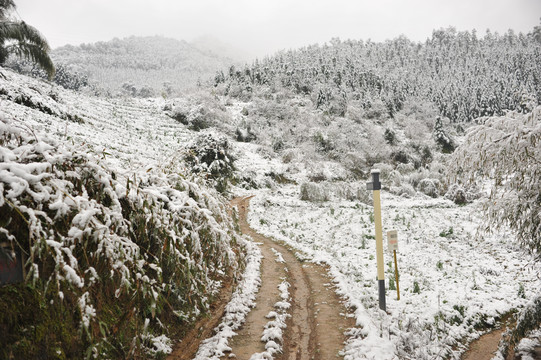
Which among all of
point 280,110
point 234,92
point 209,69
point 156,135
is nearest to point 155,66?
point 209,69

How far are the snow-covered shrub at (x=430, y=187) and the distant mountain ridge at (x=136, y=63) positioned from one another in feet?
259

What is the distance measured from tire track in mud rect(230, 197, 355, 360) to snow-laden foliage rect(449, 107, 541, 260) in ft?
9.79

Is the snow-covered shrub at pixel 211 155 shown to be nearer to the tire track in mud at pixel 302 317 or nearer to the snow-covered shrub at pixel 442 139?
the tire track in mud at pixel 302 317

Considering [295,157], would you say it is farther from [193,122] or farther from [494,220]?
[494,220]

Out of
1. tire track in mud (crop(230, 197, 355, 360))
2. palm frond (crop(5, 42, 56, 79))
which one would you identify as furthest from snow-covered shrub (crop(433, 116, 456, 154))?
palm frond (crop(5, 42, 56, 79))

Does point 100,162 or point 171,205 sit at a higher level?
point 100,162

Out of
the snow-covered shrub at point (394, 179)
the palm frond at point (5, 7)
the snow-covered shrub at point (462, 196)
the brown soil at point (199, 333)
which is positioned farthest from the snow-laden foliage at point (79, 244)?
the snow-covered shrub at point (394, 179)

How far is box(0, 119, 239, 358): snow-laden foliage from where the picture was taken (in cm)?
229

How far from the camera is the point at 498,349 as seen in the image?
4.98 meters

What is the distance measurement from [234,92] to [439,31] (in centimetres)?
16008

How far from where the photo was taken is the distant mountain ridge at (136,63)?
10881 centimetres

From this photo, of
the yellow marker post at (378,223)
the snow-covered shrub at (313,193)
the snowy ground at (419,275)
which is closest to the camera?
the snowy ground at (419,275)

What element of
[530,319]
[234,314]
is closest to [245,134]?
[234,314]

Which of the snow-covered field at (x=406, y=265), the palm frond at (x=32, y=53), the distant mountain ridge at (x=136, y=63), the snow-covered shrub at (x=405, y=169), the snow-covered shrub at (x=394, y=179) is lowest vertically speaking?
the snow-covered field at (x=406, y=265)
